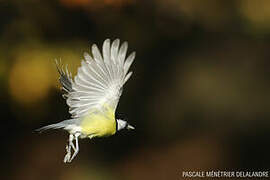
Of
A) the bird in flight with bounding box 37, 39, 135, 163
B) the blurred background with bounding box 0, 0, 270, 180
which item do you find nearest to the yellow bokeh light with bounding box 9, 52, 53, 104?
the blurred background with bounding box 0, 0, 270, 180

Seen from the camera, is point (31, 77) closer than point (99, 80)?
No

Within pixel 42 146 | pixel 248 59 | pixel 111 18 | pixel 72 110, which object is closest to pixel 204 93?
pixel 248 59

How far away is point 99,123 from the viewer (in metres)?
1.31

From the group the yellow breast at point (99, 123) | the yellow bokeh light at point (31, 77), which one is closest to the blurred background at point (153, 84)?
the yellow bokeh light at point (31, 77)

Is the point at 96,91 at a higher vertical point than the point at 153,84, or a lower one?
lower

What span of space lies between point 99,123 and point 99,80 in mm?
139

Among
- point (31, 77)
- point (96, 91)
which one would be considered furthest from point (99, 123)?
point (31, 77)

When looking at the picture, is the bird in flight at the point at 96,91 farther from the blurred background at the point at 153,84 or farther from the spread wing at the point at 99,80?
the blurred background at the point at 153,84

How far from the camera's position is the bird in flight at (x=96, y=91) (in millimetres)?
1163

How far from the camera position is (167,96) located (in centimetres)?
339

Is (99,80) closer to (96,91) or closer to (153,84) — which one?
(96,91)

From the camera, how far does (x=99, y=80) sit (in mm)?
1227

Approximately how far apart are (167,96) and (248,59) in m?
0.61

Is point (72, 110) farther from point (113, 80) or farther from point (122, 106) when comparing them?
point (122, 106)
